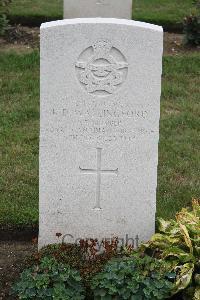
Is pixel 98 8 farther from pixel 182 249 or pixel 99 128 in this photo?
pixel 182 249

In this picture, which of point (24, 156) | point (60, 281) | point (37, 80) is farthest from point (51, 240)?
point (37, 80)

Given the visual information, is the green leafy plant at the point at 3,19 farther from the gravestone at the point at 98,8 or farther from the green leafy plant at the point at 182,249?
the green leafy plant at the point at 182,249

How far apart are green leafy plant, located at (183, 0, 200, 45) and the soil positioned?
11cm

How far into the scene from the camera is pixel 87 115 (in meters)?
5.02

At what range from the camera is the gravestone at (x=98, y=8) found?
10492 millimetres

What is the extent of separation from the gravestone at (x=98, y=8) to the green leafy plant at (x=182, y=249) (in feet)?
18.4

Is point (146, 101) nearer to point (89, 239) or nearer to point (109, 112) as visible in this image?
point (109, 112)

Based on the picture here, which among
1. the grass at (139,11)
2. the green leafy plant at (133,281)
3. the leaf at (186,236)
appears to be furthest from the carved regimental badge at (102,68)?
the grass at (139,11)

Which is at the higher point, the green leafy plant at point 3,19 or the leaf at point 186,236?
the green leafy plant at point 3,19

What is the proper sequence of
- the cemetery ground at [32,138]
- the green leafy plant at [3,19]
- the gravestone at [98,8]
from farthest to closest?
1. the green leafy plant at [3,19]
2. the gravestone at [98,8]
3. the cemetery ground at [32,138]

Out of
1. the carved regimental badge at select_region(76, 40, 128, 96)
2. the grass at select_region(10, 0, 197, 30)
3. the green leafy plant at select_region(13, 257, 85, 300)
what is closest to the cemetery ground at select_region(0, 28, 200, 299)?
the green leafy plant at select_region(13, 257, 85, 300)

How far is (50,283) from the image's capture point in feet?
15.8

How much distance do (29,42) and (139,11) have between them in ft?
7.98

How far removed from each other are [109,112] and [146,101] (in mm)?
252
